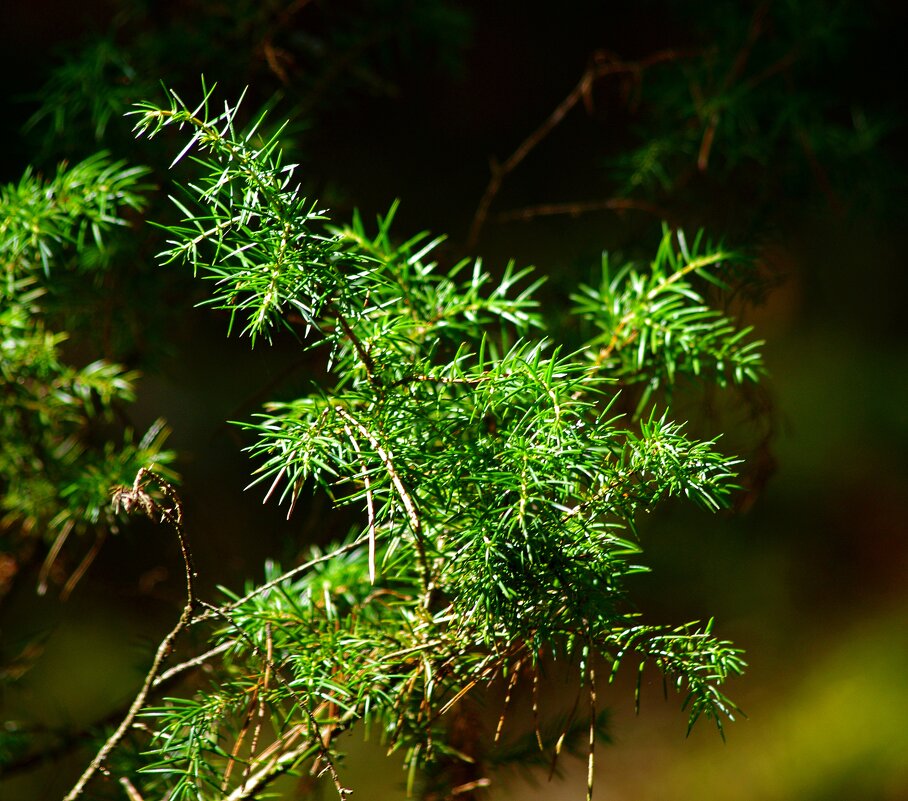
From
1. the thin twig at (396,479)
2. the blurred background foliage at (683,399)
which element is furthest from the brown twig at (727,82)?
the thin twig at (396,479)

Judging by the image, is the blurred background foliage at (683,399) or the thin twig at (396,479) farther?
the blurred background foliage at (683,399)

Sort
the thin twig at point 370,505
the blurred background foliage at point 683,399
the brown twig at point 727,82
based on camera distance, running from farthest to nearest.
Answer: the blurred background foliage at point 683,399
the brown twig at point 727,82
the thin twig at point 370,505

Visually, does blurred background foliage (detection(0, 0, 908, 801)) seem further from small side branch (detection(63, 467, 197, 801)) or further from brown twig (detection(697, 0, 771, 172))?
small side branch (detection(63, 467, 197, 801))

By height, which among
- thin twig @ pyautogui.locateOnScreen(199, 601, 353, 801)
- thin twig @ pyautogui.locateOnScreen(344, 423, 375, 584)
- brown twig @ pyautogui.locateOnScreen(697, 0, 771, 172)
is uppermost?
brown twig @ pyautogui.locateOnScreen(697, 0, 771, 172)

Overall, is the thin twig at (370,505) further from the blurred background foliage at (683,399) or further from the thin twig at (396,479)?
the blurred background foliage at (683,399)

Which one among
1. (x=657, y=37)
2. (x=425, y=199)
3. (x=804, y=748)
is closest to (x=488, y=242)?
(x=425, y=199)

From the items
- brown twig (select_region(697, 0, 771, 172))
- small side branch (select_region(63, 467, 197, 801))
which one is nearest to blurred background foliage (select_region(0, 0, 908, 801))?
brown twig (select_region(697, 0, 771, 172))

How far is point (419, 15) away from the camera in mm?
671

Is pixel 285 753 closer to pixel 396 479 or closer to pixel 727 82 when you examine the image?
pixel 396 479

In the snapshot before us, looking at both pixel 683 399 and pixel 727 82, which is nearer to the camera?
pixel 727 82

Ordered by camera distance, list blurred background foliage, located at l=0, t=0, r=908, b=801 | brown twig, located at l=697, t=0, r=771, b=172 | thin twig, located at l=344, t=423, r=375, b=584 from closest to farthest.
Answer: thin twig, located at l=344, t=423, r=375, b=584, brown twig, located at l=697, t=0, r=771, b=172, blurred background foliage, located at l=0, t=0, r=908, b=801

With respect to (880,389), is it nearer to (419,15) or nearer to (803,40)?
(803,40)

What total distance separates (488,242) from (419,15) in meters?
0.82

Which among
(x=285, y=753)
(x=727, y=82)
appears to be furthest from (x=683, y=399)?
(x=285, y=753)
